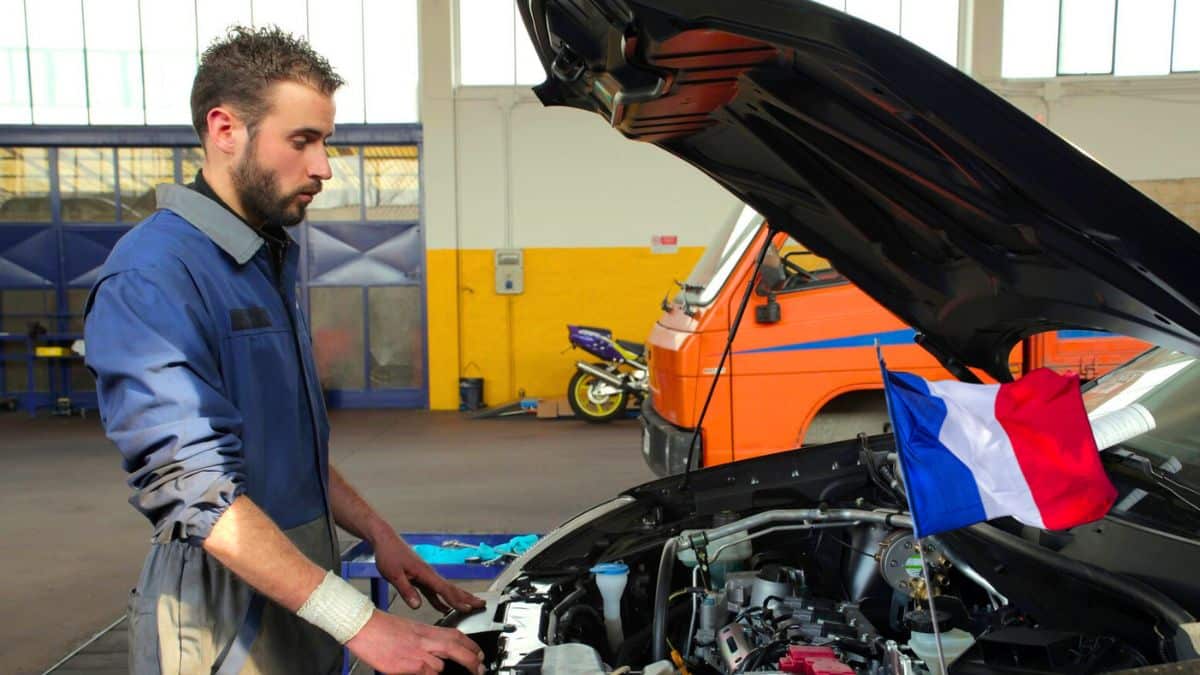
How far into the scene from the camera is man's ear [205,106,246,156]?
62.1 inches

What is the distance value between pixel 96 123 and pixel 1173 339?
12706mm

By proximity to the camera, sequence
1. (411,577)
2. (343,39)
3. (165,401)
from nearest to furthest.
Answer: (165,401)
(411,577)
(343,39)

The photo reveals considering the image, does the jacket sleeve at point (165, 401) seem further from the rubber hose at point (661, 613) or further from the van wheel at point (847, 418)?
the van wheel at point (847, 418)

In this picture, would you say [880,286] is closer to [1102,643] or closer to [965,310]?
[965,310]

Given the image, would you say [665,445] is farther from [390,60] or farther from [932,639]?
[390,60]

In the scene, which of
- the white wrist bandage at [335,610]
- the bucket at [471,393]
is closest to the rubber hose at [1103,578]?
the white wrist bandage at [335,610]

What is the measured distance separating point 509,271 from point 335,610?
924 centimetres

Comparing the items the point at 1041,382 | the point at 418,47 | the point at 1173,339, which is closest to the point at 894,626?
the point at 1041,382

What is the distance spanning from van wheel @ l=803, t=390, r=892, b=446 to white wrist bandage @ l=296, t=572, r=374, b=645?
12.4 ft

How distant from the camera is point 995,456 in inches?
58.2

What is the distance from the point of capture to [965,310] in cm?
192

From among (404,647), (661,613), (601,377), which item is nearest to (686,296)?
(661,613)

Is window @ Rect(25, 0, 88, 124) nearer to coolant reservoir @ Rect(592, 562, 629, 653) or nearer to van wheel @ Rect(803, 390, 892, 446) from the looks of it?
van wheel @ Rect(803, 390, 892, 446)

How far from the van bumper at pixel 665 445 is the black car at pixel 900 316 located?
80.3 inches
